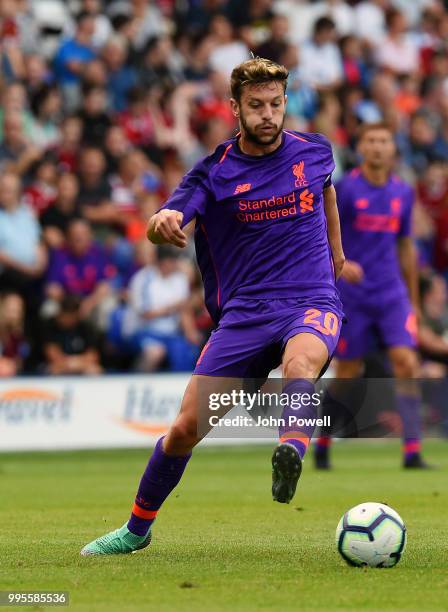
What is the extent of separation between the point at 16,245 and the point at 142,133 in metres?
3.60

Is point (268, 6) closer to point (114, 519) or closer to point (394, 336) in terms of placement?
point (394, 336)

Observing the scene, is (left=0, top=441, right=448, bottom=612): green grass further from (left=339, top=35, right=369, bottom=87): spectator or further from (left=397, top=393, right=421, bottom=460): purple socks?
(left=339, top=35, right=369, bottom=87): spectator

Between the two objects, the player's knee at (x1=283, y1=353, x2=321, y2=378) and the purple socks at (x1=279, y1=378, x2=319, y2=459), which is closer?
the purple socks at (x1=279, y1=378, x2=319, y2=459)

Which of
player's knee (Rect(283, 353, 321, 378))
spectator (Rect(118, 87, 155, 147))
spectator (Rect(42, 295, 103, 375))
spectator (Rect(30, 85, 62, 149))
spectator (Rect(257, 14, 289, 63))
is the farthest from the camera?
spectator (Rect(257, 14, 289, 63))

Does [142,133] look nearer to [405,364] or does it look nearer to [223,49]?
[223,49]

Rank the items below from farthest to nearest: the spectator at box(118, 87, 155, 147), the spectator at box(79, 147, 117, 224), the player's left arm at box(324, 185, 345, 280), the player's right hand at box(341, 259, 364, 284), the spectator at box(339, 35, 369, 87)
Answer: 1. the spectator at box(339, 35, 369, 87)
2. the spectator at box(118, 87, 155, 147)
3. the spectator at box(79, 147, 117, 224)
4. the player's right hand at box(341, 259, 364, 284)
5. the player's left arm at box(324, 185, 345, 280)

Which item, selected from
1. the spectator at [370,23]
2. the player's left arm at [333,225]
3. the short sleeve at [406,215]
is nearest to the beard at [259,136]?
the player's left arm at [333,225]

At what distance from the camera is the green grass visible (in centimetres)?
577

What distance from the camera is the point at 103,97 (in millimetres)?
18359

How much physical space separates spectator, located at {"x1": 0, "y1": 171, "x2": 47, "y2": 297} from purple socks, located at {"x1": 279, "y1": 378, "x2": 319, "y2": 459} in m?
9.87

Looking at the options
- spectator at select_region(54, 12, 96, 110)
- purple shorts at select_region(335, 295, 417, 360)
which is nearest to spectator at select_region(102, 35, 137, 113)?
spectator at select_region(54, 12, 96, 110)

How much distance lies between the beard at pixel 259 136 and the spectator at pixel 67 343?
8817mm

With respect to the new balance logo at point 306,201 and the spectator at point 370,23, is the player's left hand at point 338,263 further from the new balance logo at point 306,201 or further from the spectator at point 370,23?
the spectator at point 370,23

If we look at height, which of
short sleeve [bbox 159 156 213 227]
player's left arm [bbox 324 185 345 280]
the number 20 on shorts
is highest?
short sleeve [bbox 159 156 213 227]
